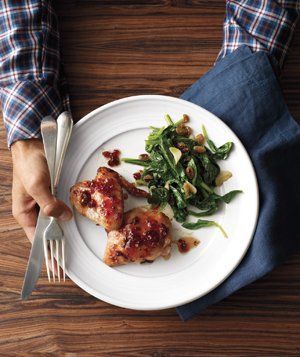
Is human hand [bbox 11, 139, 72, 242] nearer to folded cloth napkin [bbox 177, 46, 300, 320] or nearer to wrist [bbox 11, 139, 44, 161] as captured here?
wrist [bbox 11, 139, 44, 161]

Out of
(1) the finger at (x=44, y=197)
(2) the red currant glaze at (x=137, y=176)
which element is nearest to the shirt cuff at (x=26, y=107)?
(1) the finger at (x=44, y=197)

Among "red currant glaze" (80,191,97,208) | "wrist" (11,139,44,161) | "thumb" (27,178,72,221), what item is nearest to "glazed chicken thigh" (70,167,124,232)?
"red currant glaze" (80,191,97,208)

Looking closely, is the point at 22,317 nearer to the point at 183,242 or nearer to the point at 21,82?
the point at 183,242

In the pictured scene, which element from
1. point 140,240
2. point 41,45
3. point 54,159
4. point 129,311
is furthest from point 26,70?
point 129,311

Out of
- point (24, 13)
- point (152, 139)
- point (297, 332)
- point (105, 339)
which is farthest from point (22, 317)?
point (24, 13)

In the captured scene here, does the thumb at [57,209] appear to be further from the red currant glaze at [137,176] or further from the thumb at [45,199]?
the red currant glaze at [137,176]

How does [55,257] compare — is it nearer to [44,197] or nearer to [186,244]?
[44,197]
